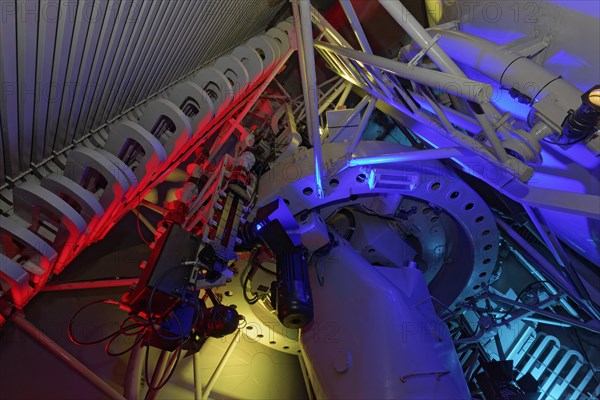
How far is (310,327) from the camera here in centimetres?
431

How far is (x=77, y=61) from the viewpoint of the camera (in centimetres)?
326

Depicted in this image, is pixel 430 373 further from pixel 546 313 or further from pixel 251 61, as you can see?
pixel 251 61

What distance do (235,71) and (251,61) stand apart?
1.18 ft

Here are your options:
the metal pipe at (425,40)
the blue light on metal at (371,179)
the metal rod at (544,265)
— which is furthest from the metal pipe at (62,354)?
the metal rod at (544,265)

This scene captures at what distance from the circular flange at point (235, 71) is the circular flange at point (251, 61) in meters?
0.20

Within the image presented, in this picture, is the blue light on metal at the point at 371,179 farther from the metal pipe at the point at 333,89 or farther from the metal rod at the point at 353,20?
the metal pipe at the point at 333,89

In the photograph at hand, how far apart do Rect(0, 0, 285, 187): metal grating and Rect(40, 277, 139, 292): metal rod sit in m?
1.33

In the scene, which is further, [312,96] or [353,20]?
[353,20]

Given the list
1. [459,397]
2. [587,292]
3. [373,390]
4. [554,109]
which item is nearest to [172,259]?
[373,390]

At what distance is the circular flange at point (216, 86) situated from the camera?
4426 mm

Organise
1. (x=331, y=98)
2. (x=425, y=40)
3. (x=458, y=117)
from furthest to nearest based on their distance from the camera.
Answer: (x=331, y=98) → (x=458, y=117) → (x=425, y=40)

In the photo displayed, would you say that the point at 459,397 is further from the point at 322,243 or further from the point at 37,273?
the point at 37,273

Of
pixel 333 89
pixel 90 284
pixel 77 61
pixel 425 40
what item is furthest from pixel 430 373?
pixel 333 89

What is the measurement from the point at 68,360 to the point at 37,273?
1195 mm
